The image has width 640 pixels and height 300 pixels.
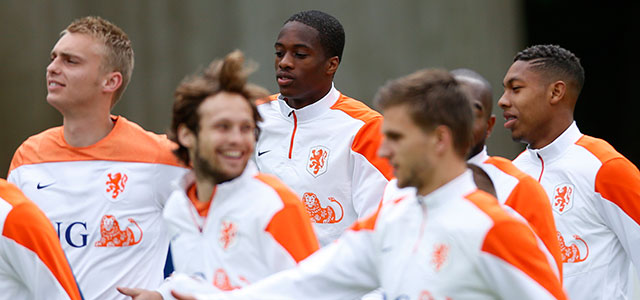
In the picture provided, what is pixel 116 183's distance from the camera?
16.1 feet

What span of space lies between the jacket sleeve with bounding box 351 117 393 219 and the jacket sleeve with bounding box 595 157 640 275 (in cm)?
110

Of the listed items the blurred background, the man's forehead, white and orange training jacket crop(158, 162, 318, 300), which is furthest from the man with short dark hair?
the blurred background

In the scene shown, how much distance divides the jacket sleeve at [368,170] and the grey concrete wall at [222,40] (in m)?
4.52

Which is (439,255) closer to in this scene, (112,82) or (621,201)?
(621,201)

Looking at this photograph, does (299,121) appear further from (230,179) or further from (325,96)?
(230,179)

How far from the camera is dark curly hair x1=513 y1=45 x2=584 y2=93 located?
5703mm

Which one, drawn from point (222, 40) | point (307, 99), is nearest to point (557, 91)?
point (307, 99)

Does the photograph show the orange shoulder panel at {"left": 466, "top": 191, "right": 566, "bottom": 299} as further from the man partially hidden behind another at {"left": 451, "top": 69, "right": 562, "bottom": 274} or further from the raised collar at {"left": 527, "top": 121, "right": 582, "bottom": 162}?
the raised collar at {"left": 527, "top": 121, "right": 582, "bottom": 162}

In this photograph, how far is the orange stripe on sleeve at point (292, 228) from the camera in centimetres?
370

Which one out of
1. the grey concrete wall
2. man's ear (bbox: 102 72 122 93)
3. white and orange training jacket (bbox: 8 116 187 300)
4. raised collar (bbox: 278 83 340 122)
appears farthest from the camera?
the grey concrete wall

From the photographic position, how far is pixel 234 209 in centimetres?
379

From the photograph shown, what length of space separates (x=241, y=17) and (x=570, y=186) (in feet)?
17.0

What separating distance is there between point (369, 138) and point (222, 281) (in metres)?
1.81

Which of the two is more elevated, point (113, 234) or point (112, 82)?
point (112, 82)
